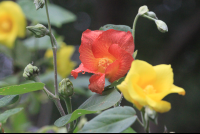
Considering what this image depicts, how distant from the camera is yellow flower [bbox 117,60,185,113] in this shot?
0.38 metres

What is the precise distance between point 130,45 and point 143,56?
259 centimetres

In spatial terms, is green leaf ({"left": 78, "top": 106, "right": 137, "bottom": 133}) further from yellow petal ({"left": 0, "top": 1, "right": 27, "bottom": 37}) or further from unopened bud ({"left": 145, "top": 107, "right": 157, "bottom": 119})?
yellow petal ({"left": 0, "top": 1, "right": 27, "bottom": 37})

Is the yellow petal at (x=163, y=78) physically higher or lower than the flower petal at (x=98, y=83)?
higher

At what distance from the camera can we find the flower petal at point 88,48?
0.54m

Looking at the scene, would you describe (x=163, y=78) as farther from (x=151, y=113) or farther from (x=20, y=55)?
(x=20, y=55)

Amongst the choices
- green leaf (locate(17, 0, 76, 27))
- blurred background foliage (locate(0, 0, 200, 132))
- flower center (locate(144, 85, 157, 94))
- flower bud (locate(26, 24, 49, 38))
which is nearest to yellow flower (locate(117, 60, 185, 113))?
flower center (locate(144, 85, 157, 94))

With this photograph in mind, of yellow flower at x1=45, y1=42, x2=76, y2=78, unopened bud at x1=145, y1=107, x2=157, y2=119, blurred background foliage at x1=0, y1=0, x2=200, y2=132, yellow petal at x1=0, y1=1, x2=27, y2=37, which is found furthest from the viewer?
blurred background foliage at x1=0, y1=0, x2=200, y2=132

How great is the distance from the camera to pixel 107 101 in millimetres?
452

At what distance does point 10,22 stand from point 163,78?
119cm

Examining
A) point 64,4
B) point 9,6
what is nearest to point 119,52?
point 9,6

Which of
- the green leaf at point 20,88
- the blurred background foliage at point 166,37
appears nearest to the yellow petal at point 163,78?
the green leaf at point 20,88

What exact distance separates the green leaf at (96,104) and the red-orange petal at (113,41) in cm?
10

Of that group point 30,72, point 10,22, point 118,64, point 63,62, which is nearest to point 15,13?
point 10,22

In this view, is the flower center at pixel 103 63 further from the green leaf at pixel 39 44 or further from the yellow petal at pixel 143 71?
the green leaf at pixel 39 44
